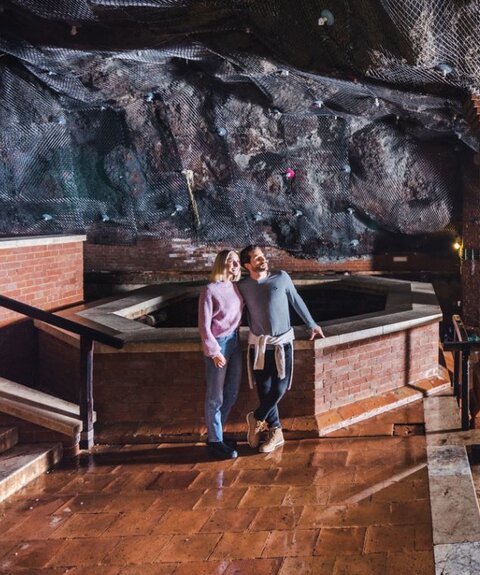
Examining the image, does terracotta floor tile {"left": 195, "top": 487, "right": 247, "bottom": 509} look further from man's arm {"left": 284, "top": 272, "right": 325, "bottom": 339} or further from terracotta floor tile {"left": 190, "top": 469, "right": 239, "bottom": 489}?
man's arm {"left": 284, "top": 272, "right": 325, "bottom": 339}

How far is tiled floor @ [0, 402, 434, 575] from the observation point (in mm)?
2889

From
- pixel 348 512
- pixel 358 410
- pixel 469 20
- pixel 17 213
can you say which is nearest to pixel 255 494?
pixel 348 512

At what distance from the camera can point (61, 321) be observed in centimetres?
446

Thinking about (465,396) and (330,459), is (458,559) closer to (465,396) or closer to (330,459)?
(330,459)

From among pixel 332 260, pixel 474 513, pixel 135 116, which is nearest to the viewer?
pixel 474 513

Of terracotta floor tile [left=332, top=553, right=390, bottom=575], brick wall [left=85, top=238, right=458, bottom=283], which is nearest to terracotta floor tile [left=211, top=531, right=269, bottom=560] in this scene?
terracotta floor tile [left=332, top=553, right=390, bottom=575]

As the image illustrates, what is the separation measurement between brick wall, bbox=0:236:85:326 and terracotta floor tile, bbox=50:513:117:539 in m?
2.84

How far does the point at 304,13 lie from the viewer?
5234 mm

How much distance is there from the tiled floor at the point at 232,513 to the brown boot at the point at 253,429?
3.3 inches

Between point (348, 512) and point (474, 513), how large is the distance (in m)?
0.71

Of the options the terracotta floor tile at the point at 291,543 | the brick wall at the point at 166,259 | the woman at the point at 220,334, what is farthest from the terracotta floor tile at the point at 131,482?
the brick wall at the point at 166,259

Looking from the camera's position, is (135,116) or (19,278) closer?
(19,278)

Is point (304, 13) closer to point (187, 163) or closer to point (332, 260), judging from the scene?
point (187, 163)

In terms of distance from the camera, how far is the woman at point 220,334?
420cm
